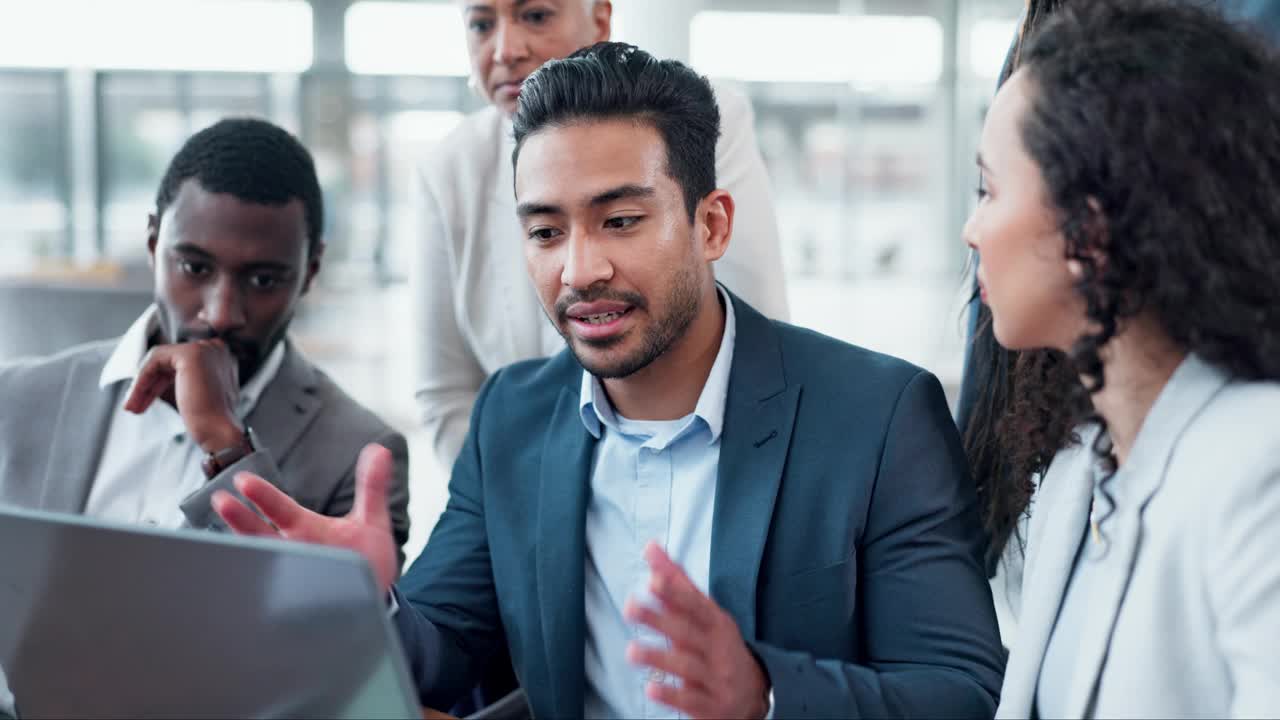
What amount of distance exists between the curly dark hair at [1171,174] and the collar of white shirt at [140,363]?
4.36 ft

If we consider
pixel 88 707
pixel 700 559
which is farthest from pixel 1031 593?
pixel 88 707

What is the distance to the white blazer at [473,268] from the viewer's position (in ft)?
7.19

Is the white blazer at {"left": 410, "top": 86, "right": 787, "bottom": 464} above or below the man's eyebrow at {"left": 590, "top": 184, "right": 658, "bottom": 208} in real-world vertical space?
below

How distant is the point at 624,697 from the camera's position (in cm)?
155

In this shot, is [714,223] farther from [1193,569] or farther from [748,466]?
[1193,569]

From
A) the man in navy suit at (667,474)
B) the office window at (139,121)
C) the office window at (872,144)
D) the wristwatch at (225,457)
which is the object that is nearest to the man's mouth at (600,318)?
the man in navy suit at (667,474)

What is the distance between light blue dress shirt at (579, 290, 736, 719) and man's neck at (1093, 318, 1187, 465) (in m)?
0.55

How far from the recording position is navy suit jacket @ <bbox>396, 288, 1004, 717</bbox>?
1.39 metres

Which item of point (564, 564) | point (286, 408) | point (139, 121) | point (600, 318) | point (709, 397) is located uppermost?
point (139, 121)

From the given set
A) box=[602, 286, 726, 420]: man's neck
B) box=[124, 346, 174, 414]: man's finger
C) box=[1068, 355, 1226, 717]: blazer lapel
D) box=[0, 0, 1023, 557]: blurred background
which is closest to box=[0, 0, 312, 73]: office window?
box=[0, 0, 1023, 557]: blurred background

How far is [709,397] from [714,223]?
0.25 m

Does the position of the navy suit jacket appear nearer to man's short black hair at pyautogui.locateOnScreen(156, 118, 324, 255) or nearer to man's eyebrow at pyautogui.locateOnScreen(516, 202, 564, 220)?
man's eyebrow at pyautogui.locateOnScreen(516, 202, 564, 220)

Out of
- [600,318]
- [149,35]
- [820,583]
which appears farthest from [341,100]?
[820,583]

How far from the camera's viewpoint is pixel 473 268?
7.54ft
